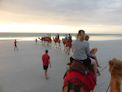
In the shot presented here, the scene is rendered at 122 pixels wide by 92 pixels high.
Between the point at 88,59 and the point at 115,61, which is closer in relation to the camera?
the point at 115,61

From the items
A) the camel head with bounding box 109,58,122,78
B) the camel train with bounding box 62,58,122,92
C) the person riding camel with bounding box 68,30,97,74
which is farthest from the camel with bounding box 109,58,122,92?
the person riding camel with bounding box 68,30,97,74

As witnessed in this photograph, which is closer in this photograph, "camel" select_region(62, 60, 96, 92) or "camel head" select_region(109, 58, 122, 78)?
"camel head" select_region(109, 58, 122, 78)

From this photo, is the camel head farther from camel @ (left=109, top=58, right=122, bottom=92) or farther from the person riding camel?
the person riding camel

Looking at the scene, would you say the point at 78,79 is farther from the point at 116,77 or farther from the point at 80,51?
the point at 116,77

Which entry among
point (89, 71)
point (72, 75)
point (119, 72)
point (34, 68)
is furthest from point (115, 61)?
point (34, 68)

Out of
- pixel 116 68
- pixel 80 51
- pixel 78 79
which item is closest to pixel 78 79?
pixel 78 79

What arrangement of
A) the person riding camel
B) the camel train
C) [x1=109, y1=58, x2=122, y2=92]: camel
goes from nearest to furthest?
[x1=109, y1=58, x2=122, y2=92]: camel < the camel train < the person riding camel

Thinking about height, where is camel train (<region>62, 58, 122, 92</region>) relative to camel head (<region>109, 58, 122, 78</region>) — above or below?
below

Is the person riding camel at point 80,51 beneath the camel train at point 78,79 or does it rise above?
above

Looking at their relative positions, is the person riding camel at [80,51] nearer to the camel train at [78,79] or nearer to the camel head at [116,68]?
the camel train at [78,79]

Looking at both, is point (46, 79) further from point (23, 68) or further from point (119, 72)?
point (119, 72)

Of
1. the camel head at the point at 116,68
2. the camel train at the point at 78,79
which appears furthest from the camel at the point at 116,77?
the camel train at the point at 78,79

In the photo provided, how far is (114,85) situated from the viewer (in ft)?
17.5

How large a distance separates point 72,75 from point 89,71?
1.17 m
